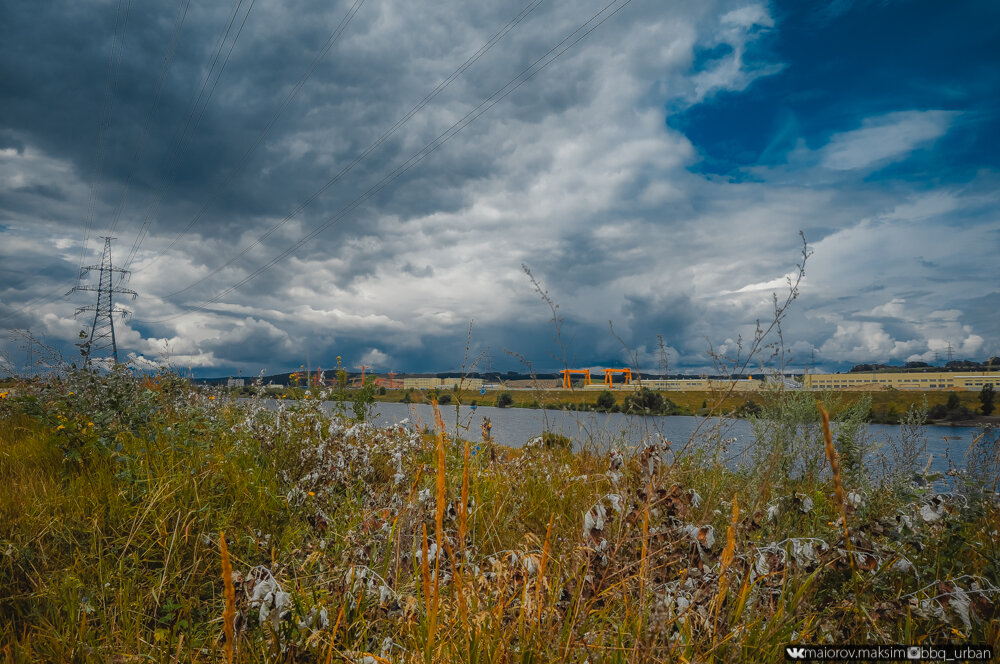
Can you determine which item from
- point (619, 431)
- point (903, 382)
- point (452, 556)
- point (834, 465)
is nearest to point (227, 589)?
point (452, 556)

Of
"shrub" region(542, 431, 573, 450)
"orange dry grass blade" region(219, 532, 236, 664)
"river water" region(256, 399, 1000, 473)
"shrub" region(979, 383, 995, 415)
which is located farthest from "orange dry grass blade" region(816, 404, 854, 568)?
"shrub" region(979, 383, 995, 415)

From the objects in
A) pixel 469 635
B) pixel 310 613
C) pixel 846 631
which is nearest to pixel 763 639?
pixel 846 631

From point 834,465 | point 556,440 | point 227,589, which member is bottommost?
point 556,440

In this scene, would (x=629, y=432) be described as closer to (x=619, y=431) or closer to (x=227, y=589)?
(x=619, y=431)

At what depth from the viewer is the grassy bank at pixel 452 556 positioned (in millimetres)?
1856

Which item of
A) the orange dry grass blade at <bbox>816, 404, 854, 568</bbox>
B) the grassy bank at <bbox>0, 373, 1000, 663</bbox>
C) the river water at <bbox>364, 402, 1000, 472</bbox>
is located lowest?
the grassy bank at <bbox>0, 373, 1000, 663</bbox>

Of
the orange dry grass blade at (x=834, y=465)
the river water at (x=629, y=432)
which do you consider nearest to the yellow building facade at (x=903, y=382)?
→ the river water at (x=629, y=432)

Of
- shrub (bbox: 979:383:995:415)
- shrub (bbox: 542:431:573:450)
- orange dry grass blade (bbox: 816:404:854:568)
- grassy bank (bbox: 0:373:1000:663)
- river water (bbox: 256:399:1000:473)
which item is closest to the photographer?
orange dry grass blade (bbox: 816:404:854:568)

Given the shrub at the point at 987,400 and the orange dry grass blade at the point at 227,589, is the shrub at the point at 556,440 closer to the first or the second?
the orange dry grass blade at the point at 227,589

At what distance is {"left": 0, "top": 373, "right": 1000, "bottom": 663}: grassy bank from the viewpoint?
186 cm

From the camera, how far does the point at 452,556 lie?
1640mm

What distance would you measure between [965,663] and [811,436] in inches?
184

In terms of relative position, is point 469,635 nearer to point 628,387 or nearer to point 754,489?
point 754,489

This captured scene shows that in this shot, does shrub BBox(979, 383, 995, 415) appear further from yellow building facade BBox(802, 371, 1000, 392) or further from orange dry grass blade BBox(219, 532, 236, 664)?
orange dry grass blade BBox(219, 532, 236, 664)
